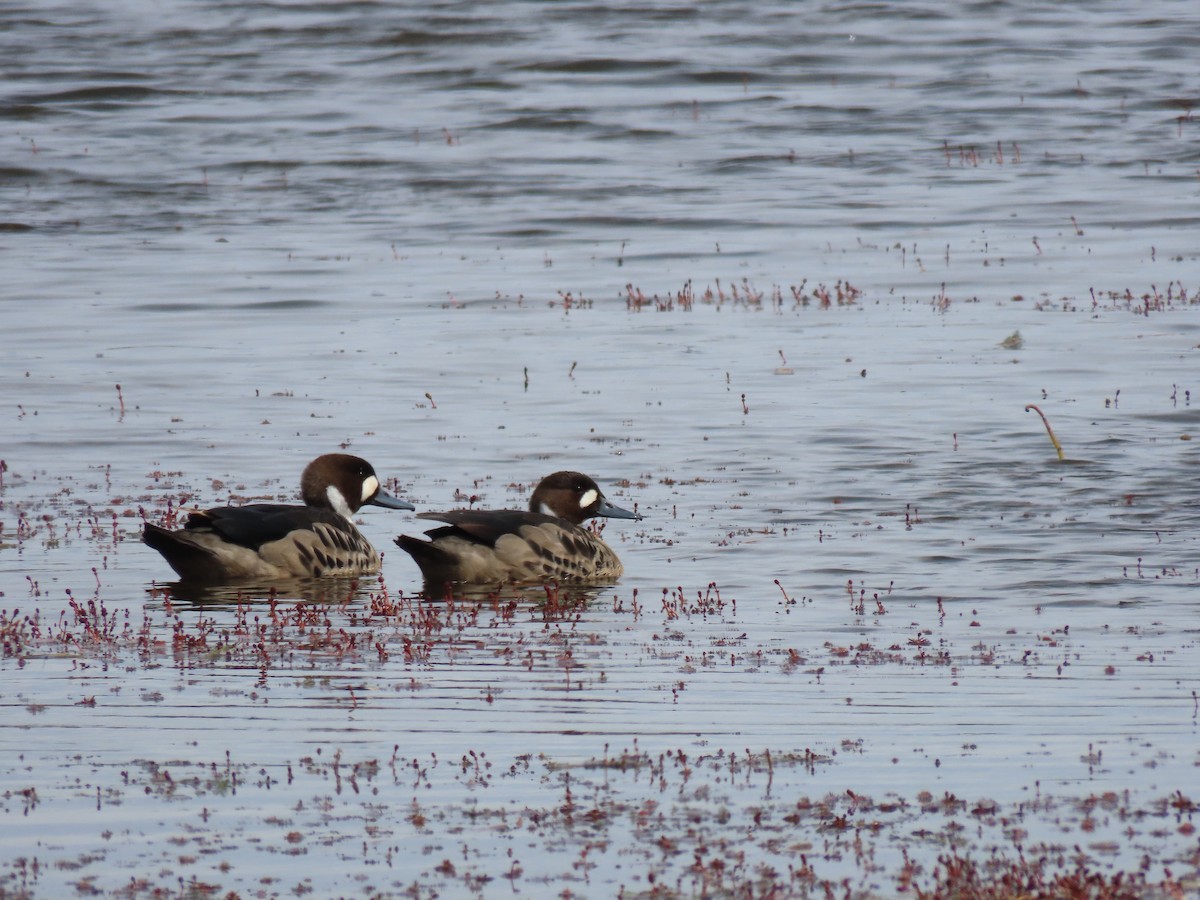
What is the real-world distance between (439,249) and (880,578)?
55.1 ft

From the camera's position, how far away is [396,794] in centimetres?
735

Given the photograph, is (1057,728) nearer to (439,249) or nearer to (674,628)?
(674,628)

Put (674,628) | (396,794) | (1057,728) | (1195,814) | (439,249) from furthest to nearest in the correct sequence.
A: (439,249)
(674,628)
(1057,728)
(396,794)
(1195,814)

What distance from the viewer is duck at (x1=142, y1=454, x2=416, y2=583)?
11.9 meters

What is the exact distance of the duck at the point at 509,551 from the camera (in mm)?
12180

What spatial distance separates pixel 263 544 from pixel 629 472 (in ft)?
12.9

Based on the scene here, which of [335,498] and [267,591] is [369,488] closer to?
[335,498]


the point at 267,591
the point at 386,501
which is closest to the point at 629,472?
the point at 386,501

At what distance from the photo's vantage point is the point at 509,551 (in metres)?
12.3

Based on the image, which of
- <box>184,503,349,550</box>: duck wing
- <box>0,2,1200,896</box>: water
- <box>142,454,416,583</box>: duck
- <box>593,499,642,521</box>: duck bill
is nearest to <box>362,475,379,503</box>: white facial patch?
<box>0,2,1200,896</box>: water

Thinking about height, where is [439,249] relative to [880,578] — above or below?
above

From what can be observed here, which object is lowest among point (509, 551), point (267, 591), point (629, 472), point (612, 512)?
point (267, 591)

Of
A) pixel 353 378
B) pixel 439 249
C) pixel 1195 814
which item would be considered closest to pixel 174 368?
pixel 353 378

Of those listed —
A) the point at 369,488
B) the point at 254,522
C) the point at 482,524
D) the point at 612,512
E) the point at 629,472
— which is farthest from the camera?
the point at 629,472
